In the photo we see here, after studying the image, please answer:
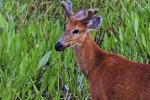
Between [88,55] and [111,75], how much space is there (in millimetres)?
418

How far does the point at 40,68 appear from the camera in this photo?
718cm

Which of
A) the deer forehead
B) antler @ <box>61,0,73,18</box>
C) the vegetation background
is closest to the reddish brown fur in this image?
the deer forehead

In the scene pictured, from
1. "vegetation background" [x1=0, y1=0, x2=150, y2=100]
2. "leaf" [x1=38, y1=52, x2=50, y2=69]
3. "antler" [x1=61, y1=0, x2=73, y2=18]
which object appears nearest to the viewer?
"antler" [x1=61, y1=0, x2=73, y2=18]

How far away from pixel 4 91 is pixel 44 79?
0.65 meters

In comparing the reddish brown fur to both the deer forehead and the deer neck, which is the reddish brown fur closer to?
the deer neck

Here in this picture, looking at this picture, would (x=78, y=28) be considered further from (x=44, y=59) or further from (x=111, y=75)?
(x=44, y=59)

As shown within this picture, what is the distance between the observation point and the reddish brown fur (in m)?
5.86

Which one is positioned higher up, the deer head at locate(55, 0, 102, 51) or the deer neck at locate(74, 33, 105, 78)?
the deer head at locate(55, 0, 102, 51)

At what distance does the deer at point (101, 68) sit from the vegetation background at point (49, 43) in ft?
1.76

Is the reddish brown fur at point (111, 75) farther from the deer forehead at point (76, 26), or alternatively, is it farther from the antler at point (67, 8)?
the antler at point (67, 8)

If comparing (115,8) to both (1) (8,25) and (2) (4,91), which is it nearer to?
(1) (8,25)

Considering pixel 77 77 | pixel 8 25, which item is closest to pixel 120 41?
pixel 77 77

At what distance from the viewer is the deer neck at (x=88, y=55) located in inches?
251

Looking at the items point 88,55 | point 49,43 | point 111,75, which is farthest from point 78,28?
point 49,43
